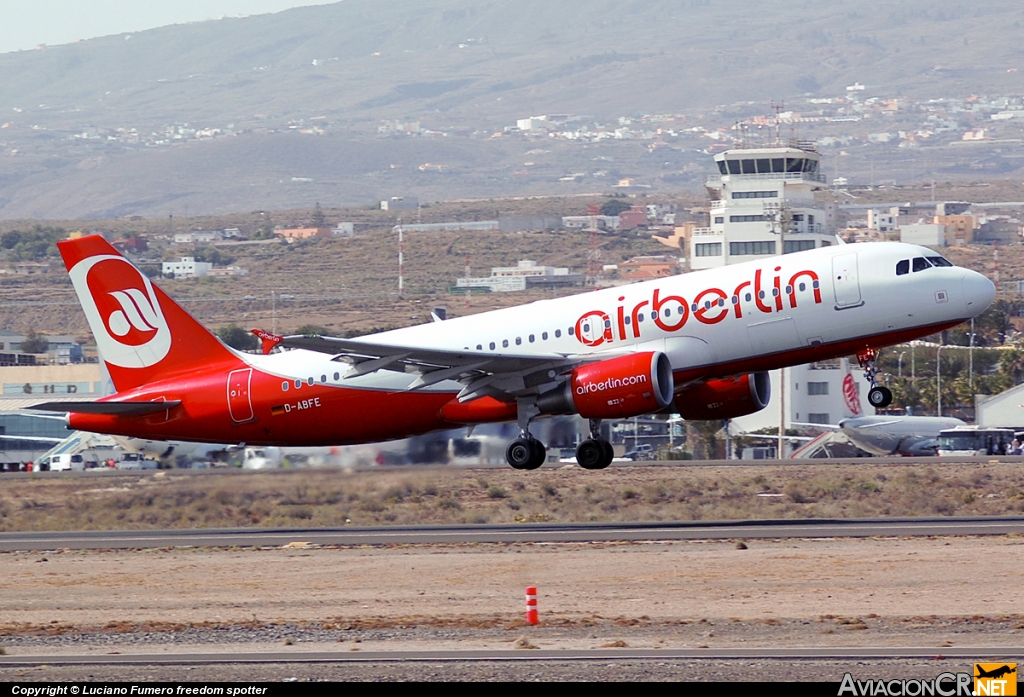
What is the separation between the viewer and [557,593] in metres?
33.9

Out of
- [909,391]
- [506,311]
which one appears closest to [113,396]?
[506,311]

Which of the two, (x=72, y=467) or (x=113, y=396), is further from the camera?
(x=72, y=467)

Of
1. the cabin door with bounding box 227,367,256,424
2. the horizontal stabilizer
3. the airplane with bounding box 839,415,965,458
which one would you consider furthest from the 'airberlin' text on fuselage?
the airplane with bounding box 839,415,965,458

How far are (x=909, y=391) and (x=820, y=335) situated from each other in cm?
8110

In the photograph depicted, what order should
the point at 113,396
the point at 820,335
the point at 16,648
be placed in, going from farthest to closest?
the point at 113,396
the point at 820,335
the point at 16,648

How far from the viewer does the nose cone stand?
1550 inches

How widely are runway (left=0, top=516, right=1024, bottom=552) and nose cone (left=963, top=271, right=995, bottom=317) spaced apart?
665 centimetres

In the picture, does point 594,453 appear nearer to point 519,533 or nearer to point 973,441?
point 519,533

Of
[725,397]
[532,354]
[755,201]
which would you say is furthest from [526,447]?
[755,201]

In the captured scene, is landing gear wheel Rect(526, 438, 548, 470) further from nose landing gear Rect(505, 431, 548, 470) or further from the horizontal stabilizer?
the horizontal stabilizer

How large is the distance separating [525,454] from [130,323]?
13.2m

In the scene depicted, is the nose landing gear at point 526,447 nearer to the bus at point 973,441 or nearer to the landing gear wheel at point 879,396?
the landing gear wheel at point 879,396

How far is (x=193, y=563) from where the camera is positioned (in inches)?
1628

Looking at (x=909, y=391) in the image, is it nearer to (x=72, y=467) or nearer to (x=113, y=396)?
(x=72, y=467)
